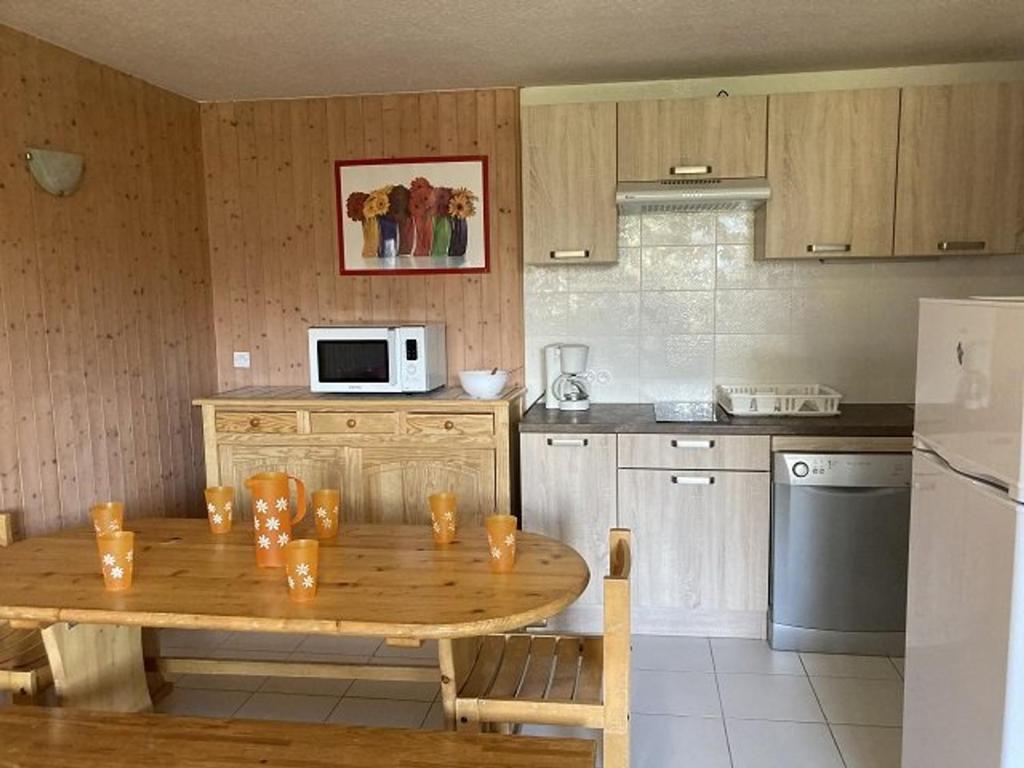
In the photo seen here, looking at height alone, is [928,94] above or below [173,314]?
above

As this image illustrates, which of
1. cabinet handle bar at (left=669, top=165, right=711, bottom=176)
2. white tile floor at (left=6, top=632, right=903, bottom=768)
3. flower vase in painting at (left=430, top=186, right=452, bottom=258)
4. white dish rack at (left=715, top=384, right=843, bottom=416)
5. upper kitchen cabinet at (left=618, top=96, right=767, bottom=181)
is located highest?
upper kitchen cabinet at (left=618, top=96, right=767, bottom=181)

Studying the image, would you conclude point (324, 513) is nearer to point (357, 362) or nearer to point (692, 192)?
point (357, 362)

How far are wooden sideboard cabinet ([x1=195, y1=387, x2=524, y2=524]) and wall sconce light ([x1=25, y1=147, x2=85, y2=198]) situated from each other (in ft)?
3.30

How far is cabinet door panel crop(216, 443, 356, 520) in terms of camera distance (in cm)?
340

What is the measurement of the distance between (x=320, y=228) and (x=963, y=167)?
2.71 metres

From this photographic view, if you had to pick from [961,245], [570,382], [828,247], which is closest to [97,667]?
[570,382]

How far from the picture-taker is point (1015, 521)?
1.47 m

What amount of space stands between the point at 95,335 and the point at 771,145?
2700 millimetres

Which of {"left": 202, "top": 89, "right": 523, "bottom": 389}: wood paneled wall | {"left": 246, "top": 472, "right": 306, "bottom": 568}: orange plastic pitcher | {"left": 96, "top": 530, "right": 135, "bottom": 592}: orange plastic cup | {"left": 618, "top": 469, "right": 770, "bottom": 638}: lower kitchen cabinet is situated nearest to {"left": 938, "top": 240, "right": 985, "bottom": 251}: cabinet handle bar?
{"left": 618, "top": 469, "right": 770, "bottom": 638}: lower kitchen cabinet

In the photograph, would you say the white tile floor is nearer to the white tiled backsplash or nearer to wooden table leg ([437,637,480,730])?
wooden table leg ([437,637,480,730])

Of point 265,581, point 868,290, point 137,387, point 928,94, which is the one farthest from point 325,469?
point 928,94

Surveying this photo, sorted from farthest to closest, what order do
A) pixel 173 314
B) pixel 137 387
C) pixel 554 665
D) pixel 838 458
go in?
pixel 173 314 → pixel 137 387 → pixel 838 458 → pixel 554 665

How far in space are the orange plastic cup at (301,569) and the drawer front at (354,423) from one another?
1.67 m

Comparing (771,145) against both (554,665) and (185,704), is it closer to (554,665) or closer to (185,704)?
(554,665)
